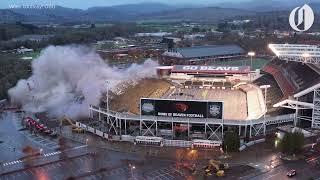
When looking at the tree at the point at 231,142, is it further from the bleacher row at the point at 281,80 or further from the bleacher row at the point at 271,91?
the bleacher row at the point at 281,80

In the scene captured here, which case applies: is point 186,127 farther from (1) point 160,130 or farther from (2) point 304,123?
(2) point 304,123

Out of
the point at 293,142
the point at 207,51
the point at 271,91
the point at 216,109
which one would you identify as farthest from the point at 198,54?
the point at 293,142

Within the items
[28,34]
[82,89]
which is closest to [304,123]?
[82,89]

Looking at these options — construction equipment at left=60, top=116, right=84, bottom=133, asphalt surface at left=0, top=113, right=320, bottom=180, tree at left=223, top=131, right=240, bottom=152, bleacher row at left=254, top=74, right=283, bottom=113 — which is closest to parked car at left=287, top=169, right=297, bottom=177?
asphalt surface at left=0, top=113, right=320, bottom=180

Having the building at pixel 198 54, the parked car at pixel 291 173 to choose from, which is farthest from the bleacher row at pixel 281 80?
the building at pixel 198 54

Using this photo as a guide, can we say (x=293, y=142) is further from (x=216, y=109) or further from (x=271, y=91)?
(x=271, y=91)

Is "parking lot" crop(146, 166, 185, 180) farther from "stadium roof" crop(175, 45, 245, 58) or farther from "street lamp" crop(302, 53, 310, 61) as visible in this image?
"stadium roof" crop(175, 45, 245, 58)
